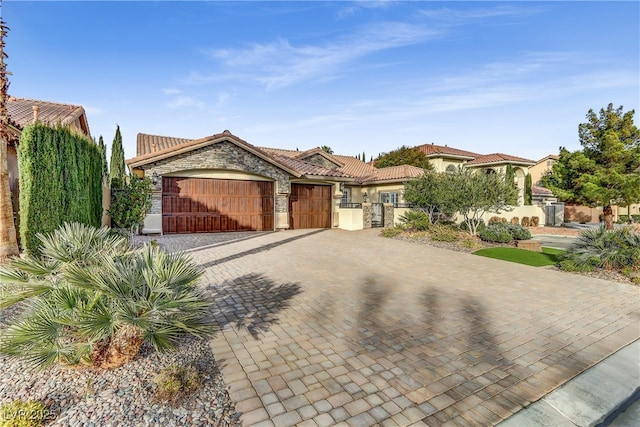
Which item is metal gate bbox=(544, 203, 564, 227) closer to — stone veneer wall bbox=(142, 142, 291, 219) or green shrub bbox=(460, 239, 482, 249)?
green shrub bbox=(460, 239, 482, 249)

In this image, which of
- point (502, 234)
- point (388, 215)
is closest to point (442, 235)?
point (502, 234)

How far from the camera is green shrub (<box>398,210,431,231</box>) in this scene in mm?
17748

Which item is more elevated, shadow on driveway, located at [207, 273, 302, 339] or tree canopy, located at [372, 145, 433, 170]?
tree canopy, located at [372, 145, 433, 170]

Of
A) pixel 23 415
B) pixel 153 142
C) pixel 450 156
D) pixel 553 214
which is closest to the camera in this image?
pixel 23 415

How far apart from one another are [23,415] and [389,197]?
23.1 m

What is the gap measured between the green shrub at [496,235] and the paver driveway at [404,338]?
550 cm

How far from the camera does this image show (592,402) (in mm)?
3352

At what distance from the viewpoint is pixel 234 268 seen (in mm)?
9062

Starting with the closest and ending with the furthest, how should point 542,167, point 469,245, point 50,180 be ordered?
point 50,180 < point 469,245 < point 542,167

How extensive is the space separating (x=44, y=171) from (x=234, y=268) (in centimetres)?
536

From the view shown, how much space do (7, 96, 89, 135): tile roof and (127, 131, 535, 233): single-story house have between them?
140 inches

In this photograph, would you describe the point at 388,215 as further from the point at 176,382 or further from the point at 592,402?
the point at 176,382

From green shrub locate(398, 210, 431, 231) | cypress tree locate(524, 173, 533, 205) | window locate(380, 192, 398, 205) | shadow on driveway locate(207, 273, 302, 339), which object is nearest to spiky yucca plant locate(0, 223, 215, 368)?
shadow on driveway locate(207, 273, 302, 339)

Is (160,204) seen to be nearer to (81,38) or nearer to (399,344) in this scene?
(81,38)
